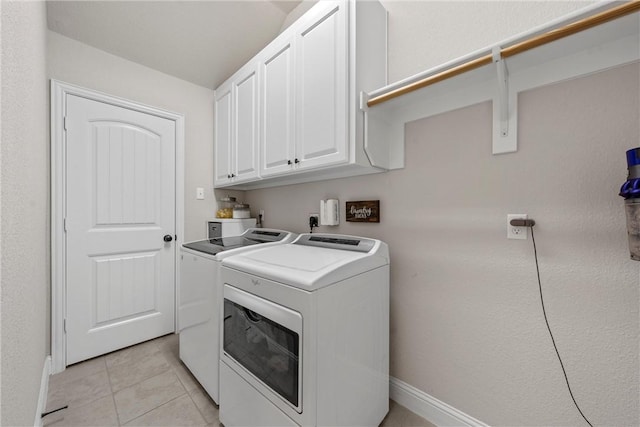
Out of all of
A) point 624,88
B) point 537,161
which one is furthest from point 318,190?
point 624,88

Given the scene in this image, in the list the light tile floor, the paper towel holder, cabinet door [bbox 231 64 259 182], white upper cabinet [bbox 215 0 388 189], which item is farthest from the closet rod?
the light tile floor

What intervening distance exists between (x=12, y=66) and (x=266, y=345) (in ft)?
4.30

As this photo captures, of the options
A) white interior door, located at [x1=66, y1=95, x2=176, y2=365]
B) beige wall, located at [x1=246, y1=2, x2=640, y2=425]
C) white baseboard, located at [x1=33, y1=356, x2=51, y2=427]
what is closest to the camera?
beige wall, located at [x1=246, y1=2, x2=640, y2=425]

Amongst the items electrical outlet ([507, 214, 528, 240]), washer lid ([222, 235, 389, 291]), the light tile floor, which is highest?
electrical outlet ([507, 214, 528, 240])

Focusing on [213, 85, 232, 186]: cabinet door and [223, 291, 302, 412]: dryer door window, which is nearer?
[223, 291, 302, 412]: dryer door window

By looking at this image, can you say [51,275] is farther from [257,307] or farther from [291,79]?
[291,79]

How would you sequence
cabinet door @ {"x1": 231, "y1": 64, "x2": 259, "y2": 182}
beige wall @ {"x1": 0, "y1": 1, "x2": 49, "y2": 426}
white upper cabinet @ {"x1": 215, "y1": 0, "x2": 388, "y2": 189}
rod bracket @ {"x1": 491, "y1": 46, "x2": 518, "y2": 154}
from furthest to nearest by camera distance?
1. cabinet door @ {"x1": 231, "y1": 64, "x2": 259, "y2": 182}
2. white upper cabinet @ {"x1": 215, "y1": 0, "x2": 388, "y2": 189}
3. rod bracket @ {"x1": 491, "y1": 46, "x2": 518, "y2": 154}
4. beige wall @ {"x1": 0, "y1": 1, "x2": 49, "y2": 426}

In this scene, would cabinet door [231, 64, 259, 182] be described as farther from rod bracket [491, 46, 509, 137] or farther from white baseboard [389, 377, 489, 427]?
white baseboard [389, 377, 489, 427]

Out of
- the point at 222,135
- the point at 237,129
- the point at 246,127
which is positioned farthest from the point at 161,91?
the point at 246,127

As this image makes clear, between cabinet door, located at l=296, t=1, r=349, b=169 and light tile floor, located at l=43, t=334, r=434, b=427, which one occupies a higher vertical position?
cabinet door, located at l=296, t=1, r=349, b=169

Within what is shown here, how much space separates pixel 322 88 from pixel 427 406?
1931mm

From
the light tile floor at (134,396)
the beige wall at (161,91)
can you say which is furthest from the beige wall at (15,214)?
the beige wall at (161,91)

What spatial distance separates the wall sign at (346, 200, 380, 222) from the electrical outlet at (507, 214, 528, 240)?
682mm

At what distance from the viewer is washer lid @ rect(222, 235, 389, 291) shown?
101cm
